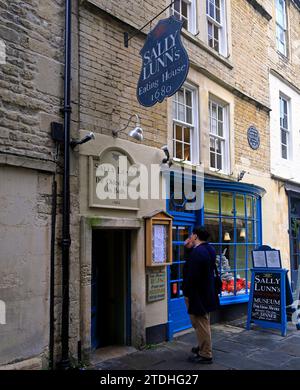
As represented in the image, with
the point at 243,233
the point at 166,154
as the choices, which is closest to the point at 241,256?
the point at 243,233

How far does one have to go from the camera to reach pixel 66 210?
207 inches

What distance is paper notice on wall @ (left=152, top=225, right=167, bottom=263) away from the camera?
21.3 feet

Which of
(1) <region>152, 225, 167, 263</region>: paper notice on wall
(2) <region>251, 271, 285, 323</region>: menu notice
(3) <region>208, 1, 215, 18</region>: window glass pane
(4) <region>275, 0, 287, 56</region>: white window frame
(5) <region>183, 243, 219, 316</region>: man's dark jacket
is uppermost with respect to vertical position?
(4) <region>275, 0, 287, 56</region>: white window frame

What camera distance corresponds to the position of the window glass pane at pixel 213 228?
8251 millimetres

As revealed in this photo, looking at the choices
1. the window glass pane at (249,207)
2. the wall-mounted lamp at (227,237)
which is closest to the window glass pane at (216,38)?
the window glass pane at (249,207)

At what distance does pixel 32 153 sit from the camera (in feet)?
16.4

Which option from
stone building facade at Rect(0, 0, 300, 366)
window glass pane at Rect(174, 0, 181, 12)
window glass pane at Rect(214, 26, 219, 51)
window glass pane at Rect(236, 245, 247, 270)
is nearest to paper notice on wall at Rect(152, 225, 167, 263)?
stone building facade at Rect(0, 0, 300, 366)

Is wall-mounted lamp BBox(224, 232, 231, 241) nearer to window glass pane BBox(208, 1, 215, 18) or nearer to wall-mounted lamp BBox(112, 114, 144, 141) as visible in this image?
wall-mounted lamp BBox(112, 114, 144, 141)

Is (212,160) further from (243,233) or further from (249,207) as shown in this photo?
(243,233)

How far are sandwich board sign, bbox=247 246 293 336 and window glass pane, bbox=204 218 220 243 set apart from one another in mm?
948

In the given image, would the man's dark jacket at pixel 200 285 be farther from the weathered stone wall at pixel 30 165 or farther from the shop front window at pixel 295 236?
the shop front window at pixel 295 236

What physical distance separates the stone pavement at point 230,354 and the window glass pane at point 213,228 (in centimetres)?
187

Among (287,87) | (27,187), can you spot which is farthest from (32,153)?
(287,87)

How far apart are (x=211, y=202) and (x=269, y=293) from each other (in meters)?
2.15
